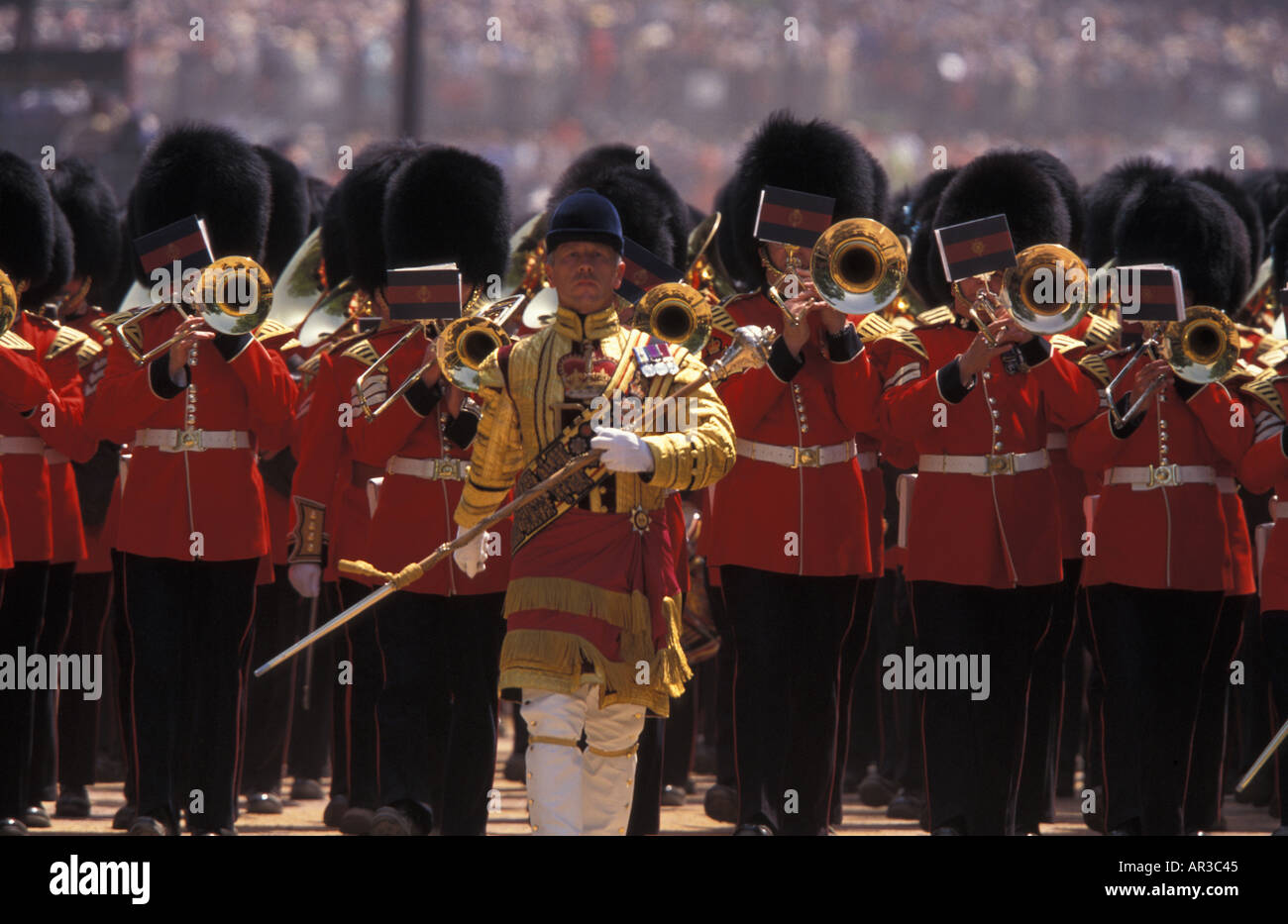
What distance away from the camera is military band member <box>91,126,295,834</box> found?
21.7ft

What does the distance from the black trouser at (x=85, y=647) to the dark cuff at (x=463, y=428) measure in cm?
174

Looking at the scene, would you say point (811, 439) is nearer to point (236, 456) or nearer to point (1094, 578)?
point (1094, 578)

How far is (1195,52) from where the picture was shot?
37375mm

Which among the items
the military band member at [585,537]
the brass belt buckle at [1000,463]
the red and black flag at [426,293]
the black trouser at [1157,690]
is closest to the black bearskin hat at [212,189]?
the red and black flag at [426,293]

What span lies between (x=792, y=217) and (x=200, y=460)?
1760mm

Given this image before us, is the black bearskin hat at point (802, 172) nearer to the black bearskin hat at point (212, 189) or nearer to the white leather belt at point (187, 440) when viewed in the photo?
the black bearskin hat at point (212, 189)

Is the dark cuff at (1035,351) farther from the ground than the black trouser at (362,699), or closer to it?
farther from the ground

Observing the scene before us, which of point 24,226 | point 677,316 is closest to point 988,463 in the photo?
point 677,316

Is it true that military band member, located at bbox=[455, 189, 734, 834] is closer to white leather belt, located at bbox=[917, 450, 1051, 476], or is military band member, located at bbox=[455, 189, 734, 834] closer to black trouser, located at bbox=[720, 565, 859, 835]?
black trouser, located at bbox=[720, 565, 859, 835]

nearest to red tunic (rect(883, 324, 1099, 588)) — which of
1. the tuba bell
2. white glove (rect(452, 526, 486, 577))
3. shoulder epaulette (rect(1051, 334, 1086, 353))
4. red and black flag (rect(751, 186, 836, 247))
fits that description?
the tuba bell

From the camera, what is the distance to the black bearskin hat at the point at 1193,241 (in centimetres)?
714

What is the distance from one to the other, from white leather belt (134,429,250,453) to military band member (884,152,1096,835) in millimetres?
1831

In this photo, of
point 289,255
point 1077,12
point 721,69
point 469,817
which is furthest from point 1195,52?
point 469,817

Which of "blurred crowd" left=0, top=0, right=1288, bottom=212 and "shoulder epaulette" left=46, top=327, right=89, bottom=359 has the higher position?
"blurred crowd" left=0, top=0, right=1288, bottom=212
